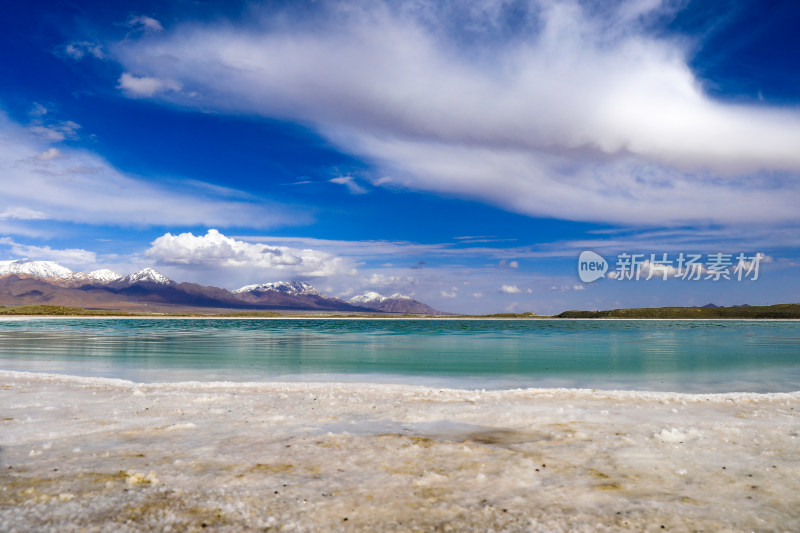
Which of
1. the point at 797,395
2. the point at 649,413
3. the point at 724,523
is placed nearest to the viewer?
the point at 724,523

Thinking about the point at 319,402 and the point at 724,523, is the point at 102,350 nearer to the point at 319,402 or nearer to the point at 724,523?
the point at 319,402

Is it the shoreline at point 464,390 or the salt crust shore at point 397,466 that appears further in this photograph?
the shoreline at point 464,390

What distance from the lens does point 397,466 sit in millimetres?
8141

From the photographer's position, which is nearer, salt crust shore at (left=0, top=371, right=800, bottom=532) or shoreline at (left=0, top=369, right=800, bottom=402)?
salt crust shore at (left=0, top=371, right=800, bottom=532)

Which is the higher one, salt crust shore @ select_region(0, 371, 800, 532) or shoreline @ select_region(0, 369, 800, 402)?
salt crust shore @ select_region(0, 371, 800, 532)

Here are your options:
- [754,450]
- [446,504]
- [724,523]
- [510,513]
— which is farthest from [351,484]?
[754,450]

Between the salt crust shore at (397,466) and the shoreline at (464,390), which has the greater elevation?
the salt crust shore at (397,466)

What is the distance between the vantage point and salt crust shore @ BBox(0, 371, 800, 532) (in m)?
6.15

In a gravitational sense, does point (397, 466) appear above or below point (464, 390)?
above

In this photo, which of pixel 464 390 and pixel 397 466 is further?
pixel 464 390

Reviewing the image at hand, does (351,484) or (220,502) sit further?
(351,484)

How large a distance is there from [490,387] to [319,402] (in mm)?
7640

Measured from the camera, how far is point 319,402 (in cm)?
1431

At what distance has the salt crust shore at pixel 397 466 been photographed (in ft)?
20.2
